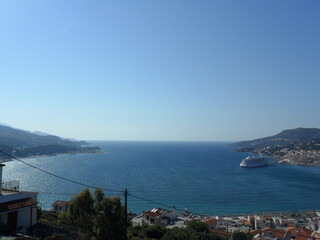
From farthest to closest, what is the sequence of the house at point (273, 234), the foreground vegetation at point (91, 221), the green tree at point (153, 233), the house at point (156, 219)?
1. the house at point (156, 219)
2. the house at point (273, 234)
3. the green tree at point (153, 233)
4. the foreground vegetation at point (91, 221)

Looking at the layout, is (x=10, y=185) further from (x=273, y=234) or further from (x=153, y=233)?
(x=273, y=234)

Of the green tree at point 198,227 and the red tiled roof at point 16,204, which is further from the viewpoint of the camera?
the green tree at point 198,227

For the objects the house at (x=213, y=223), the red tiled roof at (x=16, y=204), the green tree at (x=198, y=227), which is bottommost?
the house at (x=213, y=223)

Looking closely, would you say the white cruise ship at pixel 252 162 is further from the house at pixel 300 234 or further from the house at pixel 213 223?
the house at pixel 213 223

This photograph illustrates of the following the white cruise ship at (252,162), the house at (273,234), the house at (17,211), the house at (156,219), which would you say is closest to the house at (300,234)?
the house at (273,234)

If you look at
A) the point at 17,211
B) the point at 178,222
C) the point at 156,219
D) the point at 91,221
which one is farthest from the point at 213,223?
the point at 17,211

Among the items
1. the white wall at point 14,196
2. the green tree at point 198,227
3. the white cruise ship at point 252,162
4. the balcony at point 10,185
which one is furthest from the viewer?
the white cruise ship at point 252,162

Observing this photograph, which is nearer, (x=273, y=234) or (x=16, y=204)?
(x=16, y=204)

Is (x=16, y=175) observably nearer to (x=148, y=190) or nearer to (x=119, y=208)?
(x=148, y=190)
